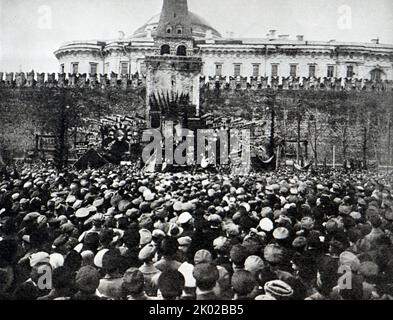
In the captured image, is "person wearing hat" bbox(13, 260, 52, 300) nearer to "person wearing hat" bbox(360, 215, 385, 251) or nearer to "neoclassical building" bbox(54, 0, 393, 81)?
"person wearing hat" bbox(360, 215, 385, 251)

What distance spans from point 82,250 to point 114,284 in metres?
0.74

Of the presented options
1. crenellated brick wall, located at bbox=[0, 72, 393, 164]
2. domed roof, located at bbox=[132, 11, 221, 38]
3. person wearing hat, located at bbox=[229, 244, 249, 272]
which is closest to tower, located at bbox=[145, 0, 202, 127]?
crenellated brick wall, located at bbox=[0, 72, 393, 164]

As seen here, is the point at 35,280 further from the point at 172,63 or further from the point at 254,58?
the point at 254,58

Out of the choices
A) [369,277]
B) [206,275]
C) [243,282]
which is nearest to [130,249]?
[206,275]

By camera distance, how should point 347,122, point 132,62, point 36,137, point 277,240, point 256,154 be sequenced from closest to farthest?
point 277,240 → point 256,154 → point 36,137 → point 347,122 → point 132,62

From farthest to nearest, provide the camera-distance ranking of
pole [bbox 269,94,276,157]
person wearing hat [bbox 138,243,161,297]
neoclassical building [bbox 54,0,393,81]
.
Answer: neoclassical building [bbox 54,0,393,81], pole [bbox 269,94,276,157], person wearing hat [bbox 138,243,161,297]

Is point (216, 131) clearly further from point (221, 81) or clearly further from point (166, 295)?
point (166, 295)

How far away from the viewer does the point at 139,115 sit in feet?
82.1

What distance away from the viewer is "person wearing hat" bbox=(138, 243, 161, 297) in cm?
605

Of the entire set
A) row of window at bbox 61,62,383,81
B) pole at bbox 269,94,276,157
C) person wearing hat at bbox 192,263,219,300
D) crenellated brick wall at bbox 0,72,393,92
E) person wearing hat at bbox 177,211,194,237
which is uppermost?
row of window at bbox 61,62,383,81

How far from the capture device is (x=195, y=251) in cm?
656

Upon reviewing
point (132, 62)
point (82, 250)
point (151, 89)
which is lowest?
point (82, 250)

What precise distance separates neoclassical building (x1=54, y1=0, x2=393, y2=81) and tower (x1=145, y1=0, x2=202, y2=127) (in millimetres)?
5035
